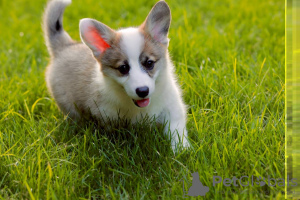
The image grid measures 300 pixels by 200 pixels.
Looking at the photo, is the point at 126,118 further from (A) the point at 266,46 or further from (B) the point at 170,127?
(A) the point at 266,46

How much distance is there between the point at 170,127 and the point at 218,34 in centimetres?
182

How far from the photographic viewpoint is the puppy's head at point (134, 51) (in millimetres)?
2676

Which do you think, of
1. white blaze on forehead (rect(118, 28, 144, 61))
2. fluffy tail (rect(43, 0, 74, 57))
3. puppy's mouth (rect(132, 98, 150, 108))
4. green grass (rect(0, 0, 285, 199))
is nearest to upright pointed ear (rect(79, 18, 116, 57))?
white blaze on forehead (rect(118, 28, 144, 61))

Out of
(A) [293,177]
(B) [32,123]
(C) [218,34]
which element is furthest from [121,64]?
(C) [218,34]

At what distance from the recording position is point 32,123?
10.1 feet

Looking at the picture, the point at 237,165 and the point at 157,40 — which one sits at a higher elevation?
the point at 157,40

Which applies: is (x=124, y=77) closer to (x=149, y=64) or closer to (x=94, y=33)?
(x=149, y=64)

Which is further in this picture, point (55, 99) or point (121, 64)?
point (55, 99)

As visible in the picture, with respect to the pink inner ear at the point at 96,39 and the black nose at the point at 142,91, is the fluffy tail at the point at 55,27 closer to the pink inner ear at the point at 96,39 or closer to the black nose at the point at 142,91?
the pink inner ear at the point at 96,39

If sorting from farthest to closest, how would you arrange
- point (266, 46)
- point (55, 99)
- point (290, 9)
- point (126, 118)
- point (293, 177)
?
point (266, 46), point (55, 99), point (126, 118), point (293, 177), point (290, 9)

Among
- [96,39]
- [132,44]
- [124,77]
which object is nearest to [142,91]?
[124,77]

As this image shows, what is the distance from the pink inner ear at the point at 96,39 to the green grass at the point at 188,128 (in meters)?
0.61

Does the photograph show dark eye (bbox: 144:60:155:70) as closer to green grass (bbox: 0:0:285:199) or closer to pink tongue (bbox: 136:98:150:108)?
pink tongue (bbox: 136:98:150:108)

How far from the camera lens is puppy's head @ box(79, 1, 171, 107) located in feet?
8.78
